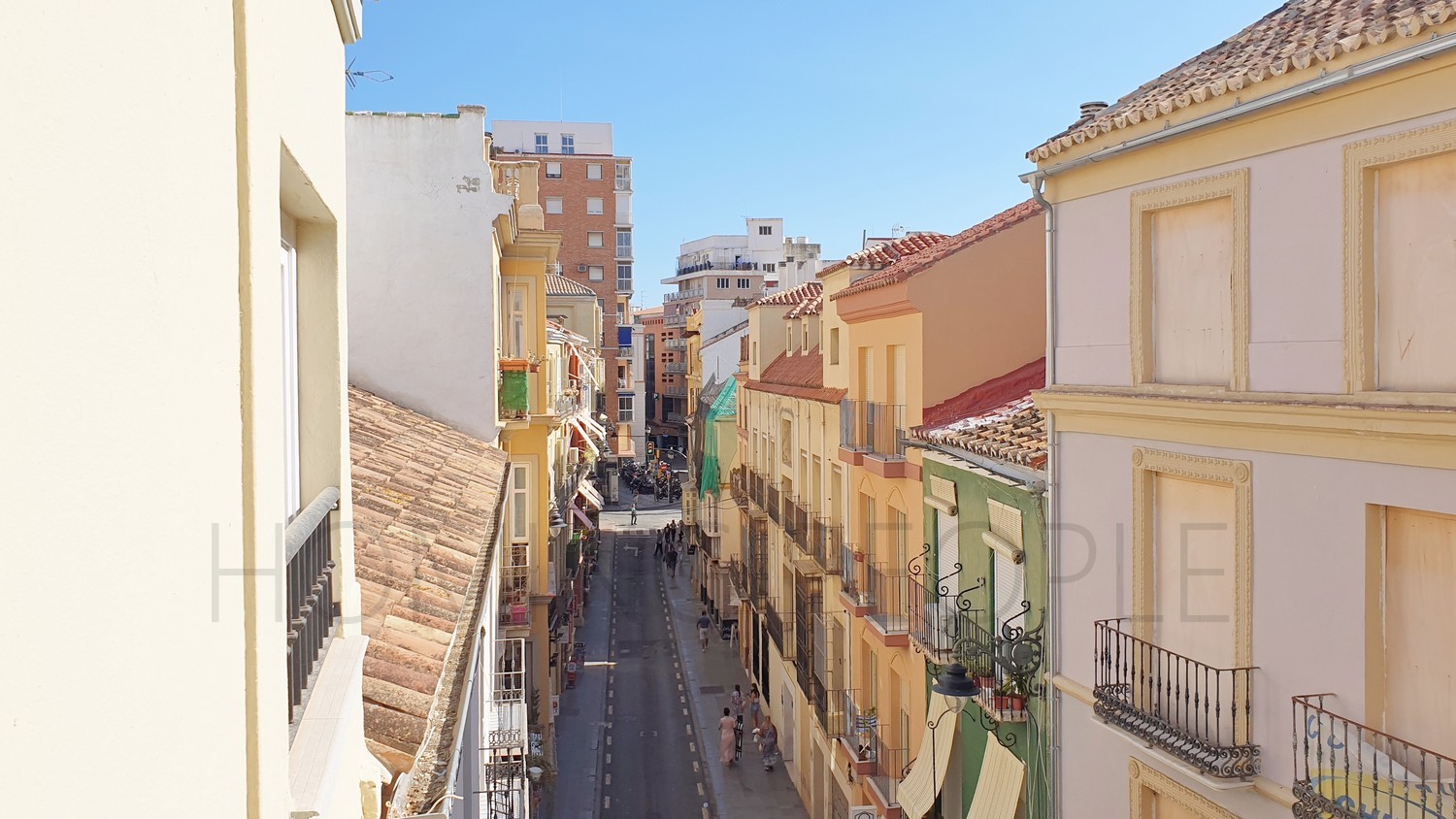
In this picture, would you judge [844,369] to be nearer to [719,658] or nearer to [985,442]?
[985,442]

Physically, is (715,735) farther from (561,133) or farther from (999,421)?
(561,133)

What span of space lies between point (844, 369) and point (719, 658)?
61.6 ft

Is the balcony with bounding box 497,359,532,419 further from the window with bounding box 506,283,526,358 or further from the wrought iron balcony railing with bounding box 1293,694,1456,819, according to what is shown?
the wrought iron balcony railing with bounding box 1293,694,1456,819

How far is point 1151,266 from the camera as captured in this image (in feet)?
31.7

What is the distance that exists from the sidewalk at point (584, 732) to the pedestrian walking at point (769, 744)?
405cm

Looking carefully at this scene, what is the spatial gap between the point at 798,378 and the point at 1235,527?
17.5 m

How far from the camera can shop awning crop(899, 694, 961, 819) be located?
14273 millimetres

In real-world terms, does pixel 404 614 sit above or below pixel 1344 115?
below

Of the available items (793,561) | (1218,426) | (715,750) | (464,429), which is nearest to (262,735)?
(1218,426)

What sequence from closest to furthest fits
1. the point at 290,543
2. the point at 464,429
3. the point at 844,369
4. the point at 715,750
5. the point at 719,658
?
1. the point at 290,543
2. the point at 464,429
3. the point at 844,369
4. the point at 715,750
5. the point at 719,658

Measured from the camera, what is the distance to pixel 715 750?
2814cm

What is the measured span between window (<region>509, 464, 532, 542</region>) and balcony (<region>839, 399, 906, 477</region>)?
21.1 feet

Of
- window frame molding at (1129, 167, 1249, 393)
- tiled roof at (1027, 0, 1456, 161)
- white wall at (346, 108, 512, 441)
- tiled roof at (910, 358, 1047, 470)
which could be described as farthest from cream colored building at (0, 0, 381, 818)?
white wall at (346, 108, 512, 441)

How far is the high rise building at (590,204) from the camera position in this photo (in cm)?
7200
